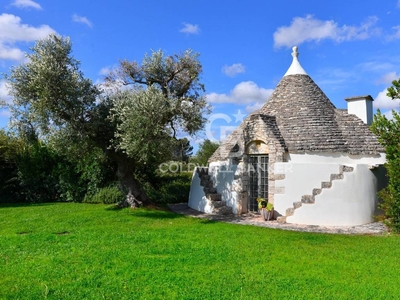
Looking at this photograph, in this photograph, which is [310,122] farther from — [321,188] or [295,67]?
[295,67]

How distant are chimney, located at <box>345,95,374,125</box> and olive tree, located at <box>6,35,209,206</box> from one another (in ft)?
27.5

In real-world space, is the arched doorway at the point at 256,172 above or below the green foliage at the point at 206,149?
below

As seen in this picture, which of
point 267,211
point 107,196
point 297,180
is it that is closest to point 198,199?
point 267,211

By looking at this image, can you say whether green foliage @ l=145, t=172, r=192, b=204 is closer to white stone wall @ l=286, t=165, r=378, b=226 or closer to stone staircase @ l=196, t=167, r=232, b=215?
stone staircase @ l=196, t=167, r=232, b=215

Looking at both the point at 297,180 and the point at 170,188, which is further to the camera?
the point at 170,188

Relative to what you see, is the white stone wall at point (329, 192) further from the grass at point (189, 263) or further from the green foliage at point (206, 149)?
the green foliage at point (206, 149)

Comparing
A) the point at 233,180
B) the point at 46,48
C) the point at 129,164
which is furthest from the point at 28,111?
the point at 233,180

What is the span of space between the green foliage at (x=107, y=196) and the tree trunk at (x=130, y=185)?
8.49 feet

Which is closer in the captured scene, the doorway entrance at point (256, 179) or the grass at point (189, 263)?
the grass at point (189, 263)

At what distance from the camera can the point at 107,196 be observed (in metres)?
19.0

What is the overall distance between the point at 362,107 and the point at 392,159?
596 centimetres

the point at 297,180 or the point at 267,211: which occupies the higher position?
the point at 297,180

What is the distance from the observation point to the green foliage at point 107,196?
19.0 m

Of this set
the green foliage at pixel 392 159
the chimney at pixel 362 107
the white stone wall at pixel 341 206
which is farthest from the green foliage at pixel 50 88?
the chimney at pixel 362 107
